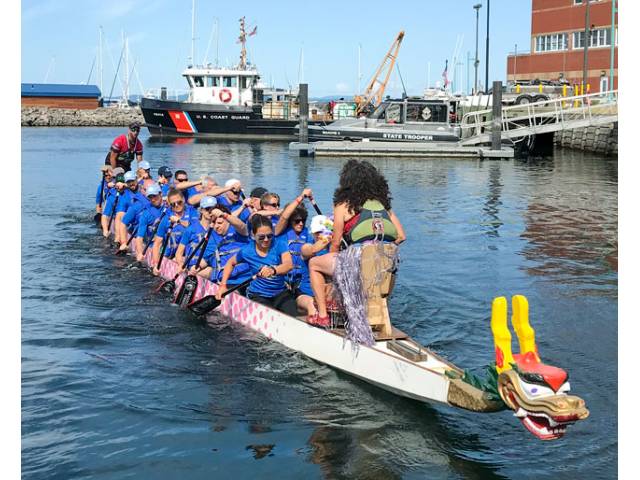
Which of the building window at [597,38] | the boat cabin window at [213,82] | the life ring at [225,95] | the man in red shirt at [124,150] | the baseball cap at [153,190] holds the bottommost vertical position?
the baseball cap at [153,190]

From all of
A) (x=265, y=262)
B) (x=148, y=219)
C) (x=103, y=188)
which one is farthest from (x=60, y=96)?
(x=265, y=262)

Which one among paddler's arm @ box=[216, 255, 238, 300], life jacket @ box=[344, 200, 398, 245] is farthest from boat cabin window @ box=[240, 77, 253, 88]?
life jacket @ box=[344, 200, 398, 245]

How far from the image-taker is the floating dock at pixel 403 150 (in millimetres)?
35000

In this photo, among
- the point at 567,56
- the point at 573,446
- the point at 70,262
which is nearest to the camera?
the point at 573,446

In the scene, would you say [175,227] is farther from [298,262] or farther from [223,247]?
[298,262]

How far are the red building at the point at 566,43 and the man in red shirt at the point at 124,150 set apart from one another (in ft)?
141

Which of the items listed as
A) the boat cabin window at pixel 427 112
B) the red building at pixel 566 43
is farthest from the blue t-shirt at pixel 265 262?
the red building at pixel 566 43

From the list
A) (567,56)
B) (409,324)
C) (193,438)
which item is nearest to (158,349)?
(193,438)

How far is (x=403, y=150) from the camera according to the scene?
35562 millimetres

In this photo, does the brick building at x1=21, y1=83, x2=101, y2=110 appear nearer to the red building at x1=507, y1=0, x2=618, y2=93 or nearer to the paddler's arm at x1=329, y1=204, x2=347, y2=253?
the red building at x1=507, y1=0, x2=618, y2=93

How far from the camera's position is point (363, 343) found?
26.2ft

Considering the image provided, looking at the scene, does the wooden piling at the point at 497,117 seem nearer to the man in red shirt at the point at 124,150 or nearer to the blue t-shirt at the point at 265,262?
the man in red shirt at the point at 124,150
